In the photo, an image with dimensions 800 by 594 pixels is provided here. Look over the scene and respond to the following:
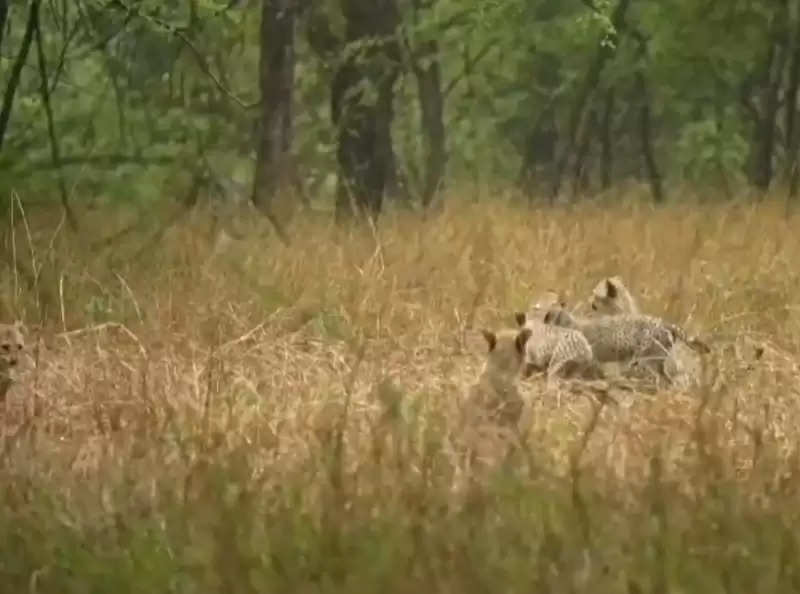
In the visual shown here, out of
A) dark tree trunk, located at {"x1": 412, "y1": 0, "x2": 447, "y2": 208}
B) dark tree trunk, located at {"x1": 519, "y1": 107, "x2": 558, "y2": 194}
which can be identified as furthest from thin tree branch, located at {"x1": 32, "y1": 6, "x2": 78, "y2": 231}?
dark tree trunk, located at {"x1": 519, "y1": 107, "x2": 558, "y2": 194}

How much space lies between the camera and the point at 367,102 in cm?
770

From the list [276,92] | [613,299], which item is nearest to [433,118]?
[276,92]

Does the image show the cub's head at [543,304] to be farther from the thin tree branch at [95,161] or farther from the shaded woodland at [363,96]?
the thin tree branch at [95,161]

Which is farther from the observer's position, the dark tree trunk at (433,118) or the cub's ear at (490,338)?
the dark tree trunk at (433,118)

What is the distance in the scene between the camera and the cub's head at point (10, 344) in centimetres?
339

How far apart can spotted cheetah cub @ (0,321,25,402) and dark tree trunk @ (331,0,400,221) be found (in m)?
3.93

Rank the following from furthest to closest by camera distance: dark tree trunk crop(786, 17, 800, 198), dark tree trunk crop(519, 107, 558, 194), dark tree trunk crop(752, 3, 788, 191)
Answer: dark tree trunk crop(519, 107, 558, 194) < dark tree trunk crop(752, 3, 788, 191) < dark tree trunk crop(786, 17, 800, 198)

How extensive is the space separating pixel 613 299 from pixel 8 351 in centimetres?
174

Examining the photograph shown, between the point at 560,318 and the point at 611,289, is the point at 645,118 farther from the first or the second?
the point at 560,318

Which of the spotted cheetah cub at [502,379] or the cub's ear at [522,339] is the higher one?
the cub's ear at [522,339]

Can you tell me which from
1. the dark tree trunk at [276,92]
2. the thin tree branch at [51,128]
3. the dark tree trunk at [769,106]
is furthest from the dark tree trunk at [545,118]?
the thin tree branch at [51,128]

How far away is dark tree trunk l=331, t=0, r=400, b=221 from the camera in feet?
25.0

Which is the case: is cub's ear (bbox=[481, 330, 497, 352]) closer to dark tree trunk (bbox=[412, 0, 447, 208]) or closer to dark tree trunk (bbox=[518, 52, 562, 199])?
dark tree trunk (bbox=[412, 0, 447, 208])

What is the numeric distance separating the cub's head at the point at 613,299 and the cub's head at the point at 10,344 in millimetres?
1640
